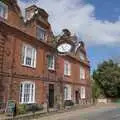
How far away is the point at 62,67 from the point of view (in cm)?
3359

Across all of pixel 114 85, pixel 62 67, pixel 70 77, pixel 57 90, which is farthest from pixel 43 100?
pixel 114 85

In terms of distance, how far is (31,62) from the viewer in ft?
88.2

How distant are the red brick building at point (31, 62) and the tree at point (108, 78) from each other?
13254 mm

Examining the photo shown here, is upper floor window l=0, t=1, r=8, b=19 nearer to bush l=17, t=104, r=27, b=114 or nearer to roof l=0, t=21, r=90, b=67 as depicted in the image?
roof l=0, t=21, r=90, b=67

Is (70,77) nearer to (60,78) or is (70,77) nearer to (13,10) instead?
(60,78)

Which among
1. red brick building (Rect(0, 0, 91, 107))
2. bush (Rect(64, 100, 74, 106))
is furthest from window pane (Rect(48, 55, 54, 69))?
bush (Rect(64, 100, 74, 106))

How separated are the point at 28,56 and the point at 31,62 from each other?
0.83 metres

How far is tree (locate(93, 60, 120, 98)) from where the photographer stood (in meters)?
48.6

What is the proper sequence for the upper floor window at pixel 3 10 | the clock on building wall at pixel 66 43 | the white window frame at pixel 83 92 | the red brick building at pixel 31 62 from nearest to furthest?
the upper floor window at pixel 3 10, the red brick building at pixel 31 62, the clock on building wall at pixel 66 43, the white window frame at pixel 83 92

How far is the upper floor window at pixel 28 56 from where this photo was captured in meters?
25.7

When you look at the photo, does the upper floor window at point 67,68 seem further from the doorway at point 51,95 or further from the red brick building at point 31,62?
the doorway at point 51,95

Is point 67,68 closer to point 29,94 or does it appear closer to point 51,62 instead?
point 51,62

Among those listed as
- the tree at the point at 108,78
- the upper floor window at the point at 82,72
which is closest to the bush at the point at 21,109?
the upper floor window at the point at 82,72

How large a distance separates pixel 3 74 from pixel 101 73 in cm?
2983
